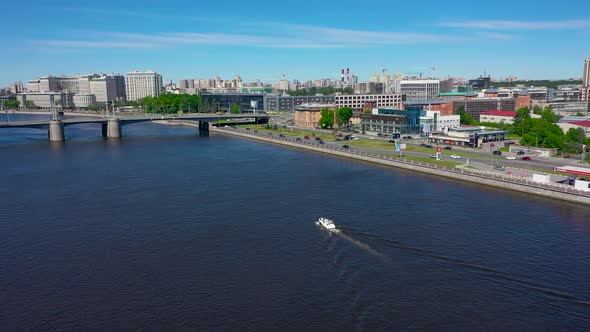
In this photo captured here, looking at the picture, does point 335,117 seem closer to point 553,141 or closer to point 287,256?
point 553,141

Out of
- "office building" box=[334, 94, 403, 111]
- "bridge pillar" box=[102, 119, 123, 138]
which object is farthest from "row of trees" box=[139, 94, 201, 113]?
"office building" box=[334, 94, 403, 111]

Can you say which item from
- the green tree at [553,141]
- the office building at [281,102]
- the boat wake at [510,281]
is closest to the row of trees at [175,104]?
the office building at [281,102]

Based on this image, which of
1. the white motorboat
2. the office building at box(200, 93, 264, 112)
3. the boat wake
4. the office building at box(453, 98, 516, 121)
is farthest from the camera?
the office building at box(200, 93, 264, 112)

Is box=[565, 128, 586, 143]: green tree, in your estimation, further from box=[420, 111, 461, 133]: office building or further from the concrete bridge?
the concrete bridge

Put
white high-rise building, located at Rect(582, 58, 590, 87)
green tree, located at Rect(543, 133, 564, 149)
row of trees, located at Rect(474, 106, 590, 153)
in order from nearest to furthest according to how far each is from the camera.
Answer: row of trees, located at Rect(474, 106, 590, 153) < green tree, located at Rect(543, 133, 564, 149) < white high-rise building, located at Rect(582, 58, 590, 87)

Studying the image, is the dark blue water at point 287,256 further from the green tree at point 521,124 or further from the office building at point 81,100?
the office building at point 81,100

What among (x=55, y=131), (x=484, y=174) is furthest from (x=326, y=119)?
(x=484, y=174)
